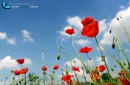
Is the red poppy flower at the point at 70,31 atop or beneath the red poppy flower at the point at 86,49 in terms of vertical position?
atop

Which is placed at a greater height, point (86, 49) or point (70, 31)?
point (70, 31)

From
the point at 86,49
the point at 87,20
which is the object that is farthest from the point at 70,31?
the point at 87,20

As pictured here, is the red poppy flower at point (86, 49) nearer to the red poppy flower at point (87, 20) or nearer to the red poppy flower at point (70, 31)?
the red poppy flower at point (70, 31)

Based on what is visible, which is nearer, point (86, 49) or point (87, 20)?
point (87, 20)

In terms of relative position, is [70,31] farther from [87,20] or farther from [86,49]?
[87,20]

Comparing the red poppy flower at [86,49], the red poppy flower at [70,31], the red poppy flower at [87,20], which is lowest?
the red poppy flower at [87,20]

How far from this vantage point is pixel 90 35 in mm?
3277

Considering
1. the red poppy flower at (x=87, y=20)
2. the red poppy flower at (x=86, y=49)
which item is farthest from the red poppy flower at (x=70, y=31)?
the red poppy flower at (x=87, y=20)

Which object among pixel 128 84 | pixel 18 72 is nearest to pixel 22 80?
pixel 18 72

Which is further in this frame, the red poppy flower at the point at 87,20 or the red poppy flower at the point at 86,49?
the red poppy flower at the point at 86,49

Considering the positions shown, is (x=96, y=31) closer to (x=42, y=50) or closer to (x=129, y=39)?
(x=129, y=39)

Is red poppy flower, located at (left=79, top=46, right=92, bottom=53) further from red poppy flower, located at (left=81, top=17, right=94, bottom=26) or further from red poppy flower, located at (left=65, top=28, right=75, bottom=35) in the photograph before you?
red poppy flower, located at (left=81, top=17, right=94, bottom=26)

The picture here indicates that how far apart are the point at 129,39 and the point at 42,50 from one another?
192 cm

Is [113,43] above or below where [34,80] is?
below
